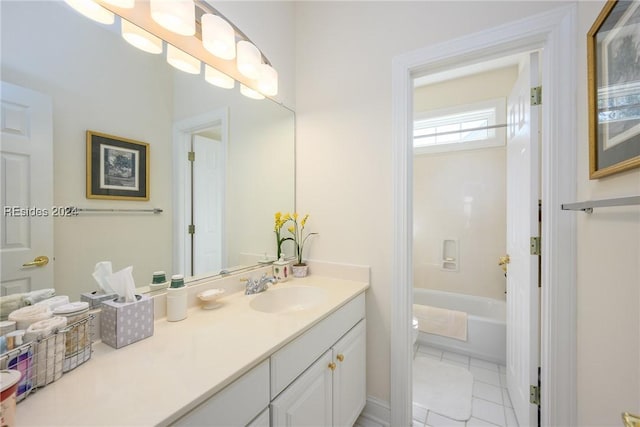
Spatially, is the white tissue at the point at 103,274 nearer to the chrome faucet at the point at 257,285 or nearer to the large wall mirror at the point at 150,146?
the large wall mirror at the point at 150,146

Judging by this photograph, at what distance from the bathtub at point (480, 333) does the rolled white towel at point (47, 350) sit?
2497 millimetres

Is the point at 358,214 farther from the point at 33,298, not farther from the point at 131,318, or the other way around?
the point at 33,298

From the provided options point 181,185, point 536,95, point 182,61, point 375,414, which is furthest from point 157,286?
point 536,95

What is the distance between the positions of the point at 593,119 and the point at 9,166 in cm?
178

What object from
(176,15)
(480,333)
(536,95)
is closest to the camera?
(176,15)

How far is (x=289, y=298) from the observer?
1411mm

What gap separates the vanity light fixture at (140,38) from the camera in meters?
0.91

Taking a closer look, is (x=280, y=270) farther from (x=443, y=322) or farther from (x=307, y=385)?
(x=443, y=322)

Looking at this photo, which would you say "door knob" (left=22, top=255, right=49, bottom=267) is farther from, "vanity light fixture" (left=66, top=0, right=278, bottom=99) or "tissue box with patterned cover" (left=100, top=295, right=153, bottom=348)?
"vanity light fixture" (left=66, top=0, right=278, bottom=99)

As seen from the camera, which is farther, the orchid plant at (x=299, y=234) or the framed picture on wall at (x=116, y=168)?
the orchid plant at (x=299, y=234)

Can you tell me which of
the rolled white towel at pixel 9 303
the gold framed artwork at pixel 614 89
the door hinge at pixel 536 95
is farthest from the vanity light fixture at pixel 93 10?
the door hinge at pixel 536 95

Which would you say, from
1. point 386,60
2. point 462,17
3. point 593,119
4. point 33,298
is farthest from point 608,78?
point 33,298

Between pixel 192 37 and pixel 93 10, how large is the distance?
1.10 feet

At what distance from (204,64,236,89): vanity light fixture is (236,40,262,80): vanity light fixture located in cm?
8
